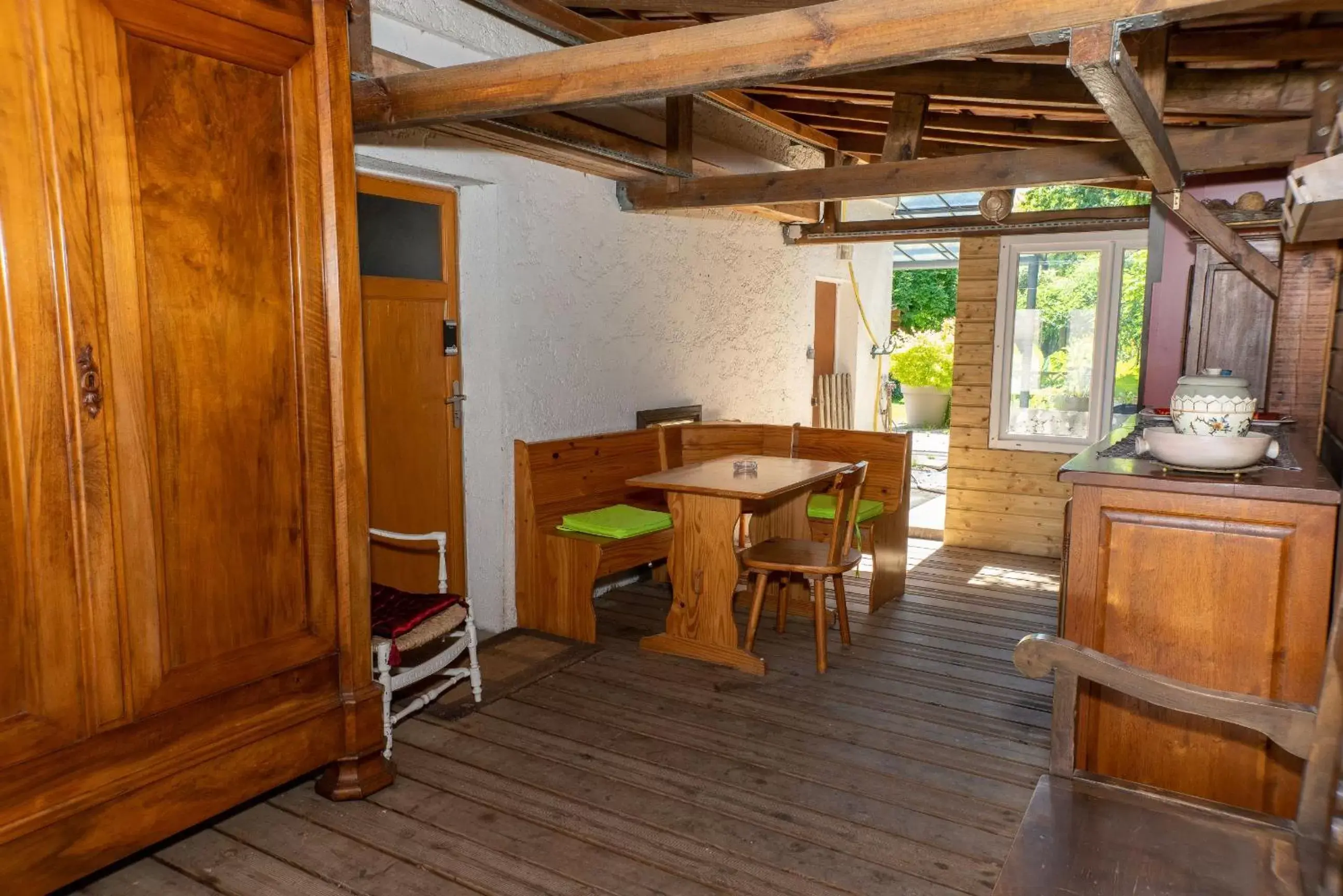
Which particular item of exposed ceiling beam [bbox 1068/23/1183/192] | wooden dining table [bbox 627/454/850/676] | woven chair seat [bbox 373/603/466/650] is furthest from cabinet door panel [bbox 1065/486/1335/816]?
woven chair seat [bbox 373/603/466/650]

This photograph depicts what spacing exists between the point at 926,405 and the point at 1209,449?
1239 centimetres

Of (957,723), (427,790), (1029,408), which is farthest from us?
(1029,408)

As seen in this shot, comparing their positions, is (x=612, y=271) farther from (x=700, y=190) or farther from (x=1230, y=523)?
(x=1230, y=523)

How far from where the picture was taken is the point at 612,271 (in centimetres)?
487

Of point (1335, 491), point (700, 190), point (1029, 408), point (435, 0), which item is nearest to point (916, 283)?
point (1029, 408)

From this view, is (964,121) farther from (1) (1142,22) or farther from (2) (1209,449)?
(1) (1142,22)

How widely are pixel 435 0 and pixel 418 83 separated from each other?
112 centimetres

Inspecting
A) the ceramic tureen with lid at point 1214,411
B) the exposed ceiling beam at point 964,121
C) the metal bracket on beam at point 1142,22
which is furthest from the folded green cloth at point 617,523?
the exposed ceiling beam at point 964,121

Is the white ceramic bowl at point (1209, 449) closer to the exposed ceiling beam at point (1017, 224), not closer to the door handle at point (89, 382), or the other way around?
the door handle at point (89, 382)

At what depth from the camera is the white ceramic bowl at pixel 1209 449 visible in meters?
2.27

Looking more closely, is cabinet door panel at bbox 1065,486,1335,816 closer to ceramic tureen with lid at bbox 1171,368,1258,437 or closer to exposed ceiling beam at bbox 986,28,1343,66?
ceramic tureen with lid at bbox 1171,368,1258,437

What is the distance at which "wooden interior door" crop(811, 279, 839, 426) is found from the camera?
843 centimetres

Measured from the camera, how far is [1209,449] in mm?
2275

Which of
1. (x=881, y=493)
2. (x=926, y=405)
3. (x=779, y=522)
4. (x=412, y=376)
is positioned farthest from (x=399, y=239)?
(x=926, y=405)
